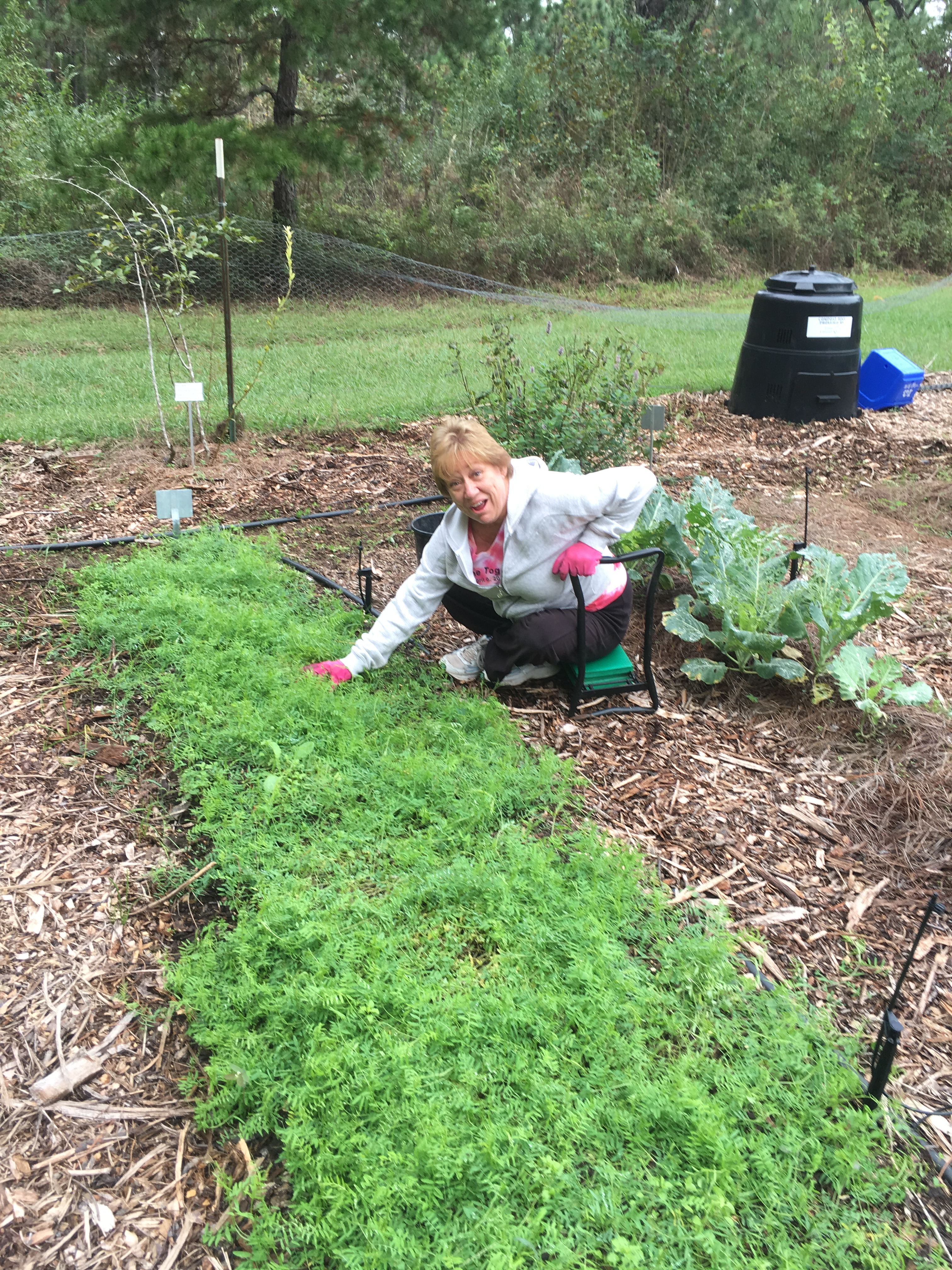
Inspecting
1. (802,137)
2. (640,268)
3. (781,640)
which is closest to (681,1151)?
(781,640)

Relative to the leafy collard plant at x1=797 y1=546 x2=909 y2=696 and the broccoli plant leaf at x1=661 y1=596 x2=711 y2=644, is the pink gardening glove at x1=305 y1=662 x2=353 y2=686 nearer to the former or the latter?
the broccoli plant leaf at x1=661 y1=596 x2=711 y2=644

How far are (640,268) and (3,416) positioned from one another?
10988 mm

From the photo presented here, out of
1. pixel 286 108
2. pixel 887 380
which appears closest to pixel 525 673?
pixel 887 380

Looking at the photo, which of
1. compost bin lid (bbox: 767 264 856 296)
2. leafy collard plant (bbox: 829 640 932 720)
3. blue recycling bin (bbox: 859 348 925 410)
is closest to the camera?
leafy collard plant (bbox: 829 640 932 720)

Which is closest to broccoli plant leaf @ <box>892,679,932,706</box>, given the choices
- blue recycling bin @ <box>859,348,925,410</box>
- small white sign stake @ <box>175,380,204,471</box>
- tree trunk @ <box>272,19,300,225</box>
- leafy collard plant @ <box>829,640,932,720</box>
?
leafy collard plant @ <box>829,640,932,720</box>

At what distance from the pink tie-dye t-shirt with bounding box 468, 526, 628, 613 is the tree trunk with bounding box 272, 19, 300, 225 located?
9.44m

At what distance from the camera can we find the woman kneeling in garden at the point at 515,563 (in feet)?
9.45

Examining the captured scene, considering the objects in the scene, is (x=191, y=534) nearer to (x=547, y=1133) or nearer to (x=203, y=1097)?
(x=203, y=1097)

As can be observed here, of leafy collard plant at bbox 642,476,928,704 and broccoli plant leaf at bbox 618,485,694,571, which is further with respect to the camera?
broccoli plant leaf at bbox 618,485,694,571

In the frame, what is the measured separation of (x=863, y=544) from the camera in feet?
15.5

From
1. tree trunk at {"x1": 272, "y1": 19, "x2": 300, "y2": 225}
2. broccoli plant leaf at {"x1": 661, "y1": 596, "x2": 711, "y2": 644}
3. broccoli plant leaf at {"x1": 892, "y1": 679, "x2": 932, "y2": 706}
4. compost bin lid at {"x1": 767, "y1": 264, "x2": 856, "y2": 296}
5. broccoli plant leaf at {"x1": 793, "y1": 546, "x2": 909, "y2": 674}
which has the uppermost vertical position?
tree trunk at {"x1": 272, "y1": 19, "x2": 300, "y2": 225}

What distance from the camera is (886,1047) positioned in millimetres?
1769

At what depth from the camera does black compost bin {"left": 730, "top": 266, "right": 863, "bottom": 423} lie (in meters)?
6.75

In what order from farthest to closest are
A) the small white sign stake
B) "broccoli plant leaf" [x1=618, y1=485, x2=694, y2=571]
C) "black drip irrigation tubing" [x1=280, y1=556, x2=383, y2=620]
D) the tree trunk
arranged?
the tree trunk, the small white sign stake, "black drip irrigation tubing" [x1=280, y1=556, x2=383, y2=620], "broccoli plant leaf" [x1=618, y1=485, x2=694, y2=571]
